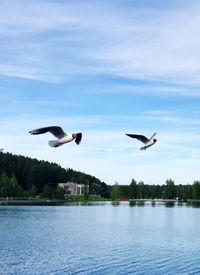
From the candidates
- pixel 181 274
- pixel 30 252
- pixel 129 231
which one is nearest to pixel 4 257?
pixel 30 252

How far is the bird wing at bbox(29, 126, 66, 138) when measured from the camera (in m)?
15.7

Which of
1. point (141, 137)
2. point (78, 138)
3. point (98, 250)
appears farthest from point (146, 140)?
point (98, 250)

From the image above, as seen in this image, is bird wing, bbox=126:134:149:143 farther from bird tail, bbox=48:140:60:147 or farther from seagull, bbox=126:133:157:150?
bird tail, bbox=48:140:60:147

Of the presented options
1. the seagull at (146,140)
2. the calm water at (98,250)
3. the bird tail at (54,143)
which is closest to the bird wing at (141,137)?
the seagull at (146,140)

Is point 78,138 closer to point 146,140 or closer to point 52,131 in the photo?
point 52,131

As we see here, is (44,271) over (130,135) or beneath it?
beneath

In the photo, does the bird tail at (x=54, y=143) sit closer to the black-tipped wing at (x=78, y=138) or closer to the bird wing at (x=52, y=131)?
the bird wing at (x=52, y=131)

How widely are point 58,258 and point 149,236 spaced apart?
2875 cm

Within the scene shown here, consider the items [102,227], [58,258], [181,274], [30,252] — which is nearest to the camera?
[181,274]

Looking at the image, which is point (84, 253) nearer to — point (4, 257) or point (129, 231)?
point (4, 257)

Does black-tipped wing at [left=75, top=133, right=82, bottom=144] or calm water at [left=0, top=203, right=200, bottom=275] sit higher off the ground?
black-tipped wing at [left=75, top=133, right=82, bottom=144]

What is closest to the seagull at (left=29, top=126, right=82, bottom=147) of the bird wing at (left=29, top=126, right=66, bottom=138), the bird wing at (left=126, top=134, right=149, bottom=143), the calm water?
the bird wing at (left=29, top=126, right=66, bottom=138)

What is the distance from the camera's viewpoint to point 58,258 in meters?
61.6

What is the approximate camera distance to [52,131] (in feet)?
55.7
